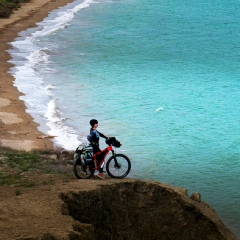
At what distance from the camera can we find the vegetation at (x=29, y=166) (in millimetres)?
17094

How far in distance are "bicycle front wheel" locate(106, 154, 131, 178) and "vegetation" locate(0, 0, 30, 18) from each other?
44.0m

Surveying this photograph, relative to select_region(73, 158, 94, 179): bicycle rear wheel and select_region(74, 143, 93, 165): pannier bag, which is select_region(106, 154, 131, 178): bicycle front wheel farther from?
select_region(74, 143, 93, 165): pannier bag

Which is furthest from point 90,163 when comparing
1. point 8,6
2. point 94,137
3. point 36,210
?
point 8,6

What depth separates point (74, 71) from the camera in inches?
1703

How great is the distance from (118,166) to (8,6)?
48.8 metres

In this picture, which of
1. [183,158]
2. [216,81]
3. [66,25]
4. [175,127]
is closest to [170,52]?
[216,81]

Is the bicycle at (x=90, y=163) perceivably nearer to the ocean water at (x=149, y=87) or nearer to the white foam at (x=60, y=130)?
the ocean water at (x=149, y=87)

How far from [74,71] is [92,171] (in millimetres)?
25752

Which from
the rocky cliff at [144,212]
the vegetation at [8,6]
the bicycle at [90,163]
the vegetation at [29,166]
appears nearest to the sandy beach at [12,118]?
the vegetation at [29,166]

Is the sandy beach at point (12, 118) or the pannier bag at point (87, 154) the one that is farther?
the sandy beach at point (12, 118)

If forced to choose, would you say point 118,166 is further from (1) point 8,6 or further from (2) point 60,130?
(1) point 8,6

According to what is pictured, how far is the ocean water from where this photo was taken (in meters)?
25.8

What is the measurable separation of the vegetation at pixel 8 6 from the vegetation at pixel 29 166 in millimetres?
39467

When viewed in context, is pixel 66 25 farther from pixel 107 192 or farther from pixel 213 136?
pixel 107 192
